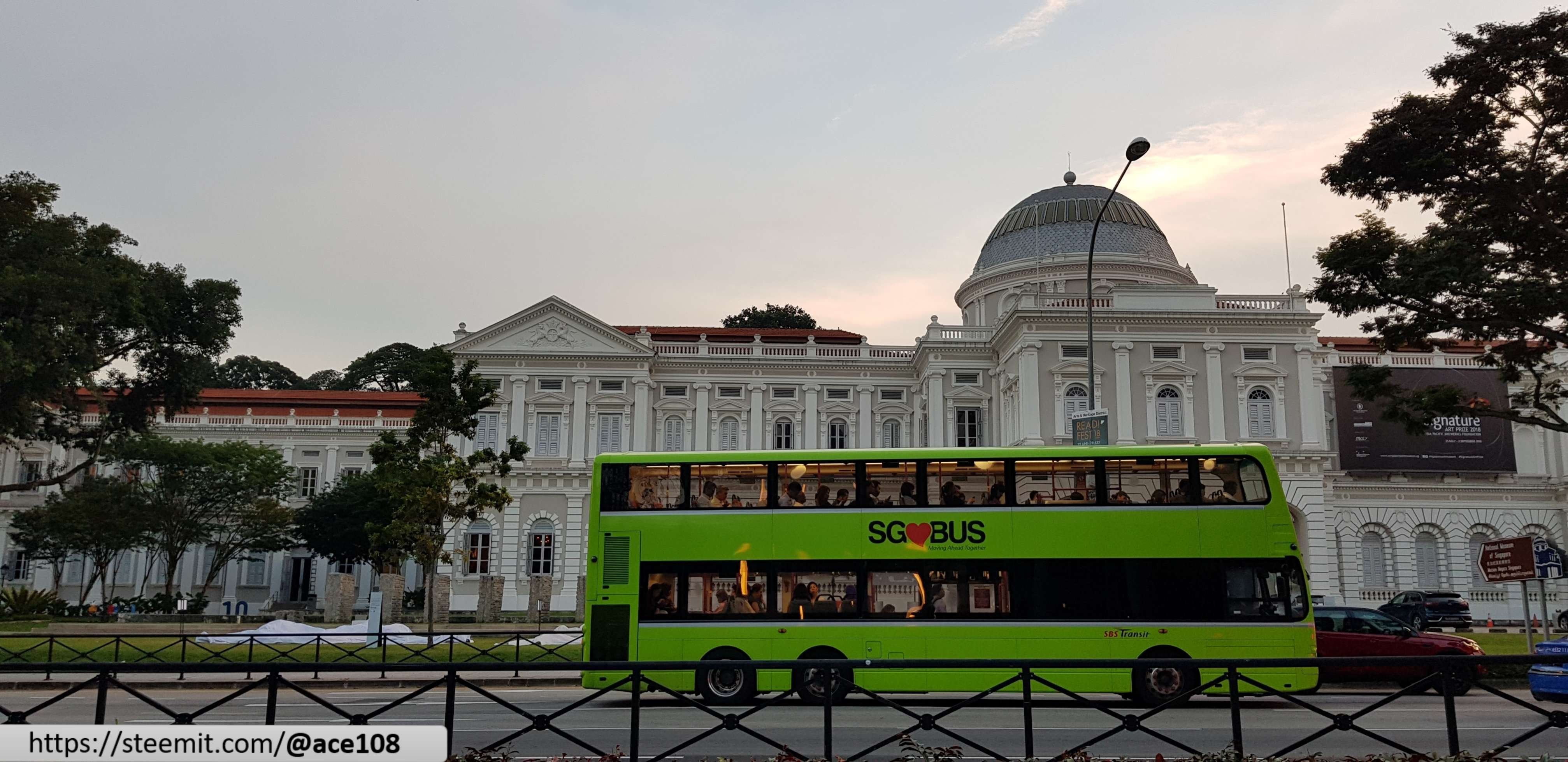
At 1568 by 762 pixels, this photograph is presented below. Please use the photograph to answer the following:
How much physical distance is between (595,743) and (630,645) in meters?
6.16

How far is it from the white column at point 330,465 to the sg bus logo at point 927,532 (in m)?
56.8

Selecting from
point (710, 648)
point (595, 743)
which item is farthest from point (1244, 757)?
point (710, 648)

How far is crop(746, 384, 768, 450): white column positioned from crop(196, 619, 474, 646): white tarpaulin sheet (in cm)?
2889

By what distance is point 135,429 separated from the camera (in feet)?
131

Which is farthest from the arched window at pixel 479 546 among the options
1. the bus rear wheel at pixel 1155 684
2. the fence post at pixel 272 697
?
the fence post at pixel 272 697

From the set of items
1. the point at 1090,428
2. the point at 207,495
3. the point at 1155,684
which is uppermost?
the point at 1090,428

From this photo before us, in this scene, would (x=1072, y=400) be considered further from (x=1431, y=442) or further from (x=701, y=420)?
(x=701, y=420)

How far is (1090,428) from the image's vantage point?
23328 mm

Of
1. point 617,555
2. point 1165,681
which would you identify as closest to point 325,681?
point 617,555

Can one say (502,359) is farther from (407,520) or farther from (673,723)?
(673,723)

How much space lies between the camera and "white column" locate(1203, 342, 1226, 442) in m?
48.2

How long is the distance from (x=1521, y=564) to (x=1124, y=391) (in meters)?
27.4

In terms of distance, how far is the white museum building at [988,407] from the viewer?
159 ft

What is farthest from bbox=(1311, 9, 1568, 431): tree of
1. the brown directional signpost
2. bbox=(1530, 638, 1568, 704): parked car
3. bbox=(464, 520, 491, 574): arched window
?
bbox=(464, 520, 491, 574): arched window
